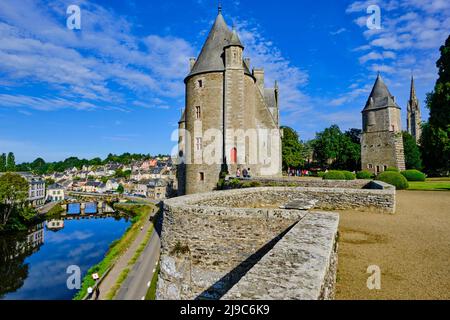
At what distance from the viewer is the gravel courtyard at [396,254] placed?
191 inches

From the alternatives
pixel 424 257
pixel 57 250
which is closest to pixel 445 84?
pixel 424 257

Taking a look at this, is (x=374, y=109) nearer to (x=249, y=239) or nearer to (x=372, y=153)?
(x=372, y=153)

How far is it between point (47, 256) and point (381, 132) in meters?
49.9

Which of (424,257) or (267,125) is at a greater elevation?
(267,125)

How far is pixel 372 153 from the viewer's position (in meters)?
41.4

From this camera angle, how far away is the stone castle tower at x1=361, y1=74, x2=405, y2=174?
3912 cm

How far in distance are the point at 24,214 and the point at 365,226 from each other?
56998mm

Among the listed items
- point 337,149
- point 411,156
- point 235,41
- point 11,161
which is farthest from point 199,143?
point 11,161

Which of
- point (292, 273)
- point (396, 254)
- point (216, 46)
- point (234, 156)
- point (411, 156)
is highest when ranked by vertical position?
Result: point (216, 46)

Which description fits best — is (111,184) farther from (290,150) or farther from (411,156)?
(411,156)

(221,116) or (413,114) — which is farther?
(413,114)

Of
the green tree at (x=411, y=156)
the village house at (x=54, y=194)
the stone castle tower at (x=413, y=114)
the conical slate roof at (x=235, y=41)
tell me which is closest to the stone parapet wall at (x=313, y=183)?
the conical slate roof at (x=235, y=41)

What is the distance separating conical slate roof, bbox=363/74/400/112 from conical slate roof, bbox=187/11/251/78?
27.6m

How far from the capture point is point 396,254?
6512 mm
